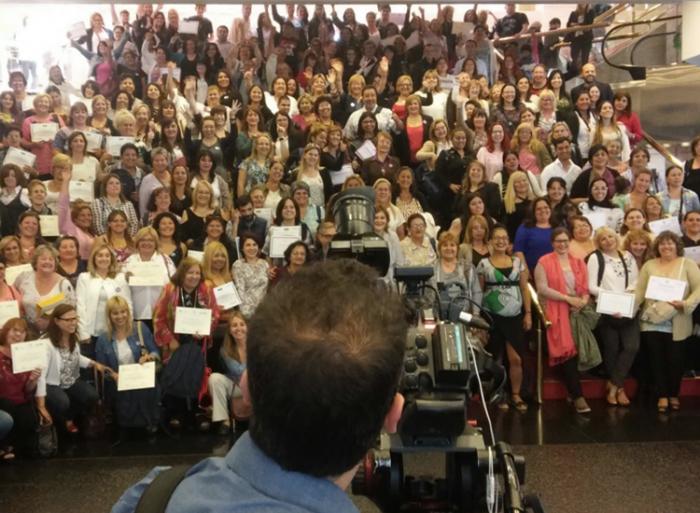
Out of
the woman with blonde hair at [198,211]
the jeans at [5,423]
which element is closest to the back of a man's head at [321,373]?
the jeans at [5,423]

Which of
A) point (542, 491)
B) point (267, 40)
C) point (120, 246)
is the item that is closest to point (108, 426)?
point (120, 246)

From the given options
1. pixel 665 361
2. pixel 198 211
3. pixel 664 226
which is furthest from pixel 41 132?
pixel 665 361

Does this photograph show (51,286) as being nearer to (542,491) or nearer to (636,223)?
(542,491)

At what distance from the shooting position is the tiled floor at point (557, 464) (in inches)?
154

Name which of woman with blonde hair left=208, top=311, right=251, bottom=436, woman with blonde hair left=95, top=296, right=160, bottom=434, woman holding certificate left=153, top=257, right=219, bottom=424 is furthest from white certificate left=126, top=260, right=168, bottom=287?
woman with blonde hair left=208, top=311, right=251, bottom=436

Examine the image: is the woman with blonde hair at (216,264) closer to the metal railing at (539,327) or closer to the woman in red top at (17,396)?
the woman in red top at (17,396)

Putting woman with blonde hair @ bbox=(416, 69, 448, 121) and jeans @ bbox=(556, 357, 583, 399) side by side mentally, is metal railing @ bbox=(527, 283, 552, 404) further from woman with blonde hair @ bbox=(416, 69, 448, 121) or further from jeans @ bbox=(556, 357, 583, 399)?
woman with blonde hair @ bbox=(416, 69, 448, 121)

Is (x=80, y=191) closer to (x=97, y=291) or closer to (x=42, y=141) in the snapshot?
(x=42, y=141)

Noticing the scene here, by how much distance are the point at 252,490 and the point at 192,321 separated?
456 cm

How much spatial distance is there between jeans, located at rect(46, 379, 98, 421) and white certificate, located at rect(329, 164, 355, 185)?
3.30 meters

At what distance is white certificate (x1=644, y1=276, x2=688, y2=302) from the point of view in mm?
5660

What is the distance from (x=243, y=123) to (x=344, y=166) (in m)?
1.33

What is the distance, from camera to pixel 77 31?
35.5ft

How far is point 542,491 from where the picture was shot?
403 centimetres
